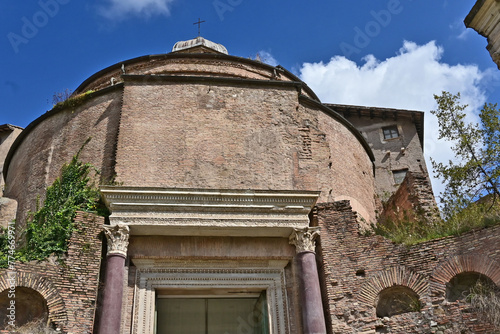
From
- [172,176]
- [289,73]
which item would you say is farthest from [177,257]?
[289,73]

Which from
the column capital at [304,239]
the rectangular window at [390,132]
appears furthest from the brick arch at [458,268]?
the rectangular window at [390,132]

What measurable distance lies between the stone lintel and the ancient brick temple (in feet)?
0.09

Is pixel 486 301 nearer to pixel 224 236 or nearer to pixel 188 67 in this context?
pixel 224 236

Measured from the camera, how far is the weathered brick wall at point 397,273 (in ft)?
36.1

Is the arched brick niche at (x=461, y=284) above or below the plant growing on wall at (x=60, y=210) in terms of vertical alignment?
below

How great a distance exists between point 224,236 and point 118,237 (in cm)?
256

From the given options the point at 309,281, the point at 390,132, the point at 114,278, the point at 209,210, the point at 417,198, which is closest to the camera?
the point at 114,278

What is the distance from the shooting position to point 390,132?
24938mm

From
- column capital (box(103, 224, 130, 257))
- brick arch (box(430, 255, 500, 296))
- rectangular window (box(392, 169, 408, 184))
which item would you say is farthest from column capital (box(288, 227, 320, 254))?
rectangular window (box(392, 169, 408, 184))

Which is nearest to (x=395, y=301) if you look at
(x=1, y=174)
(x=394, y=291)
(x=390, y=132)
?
(x=394, y=291)

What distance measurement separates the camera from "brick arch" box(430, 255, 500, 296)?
11.1 meters

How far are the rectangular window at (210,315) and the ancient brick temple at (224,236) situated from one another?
1.4 inches

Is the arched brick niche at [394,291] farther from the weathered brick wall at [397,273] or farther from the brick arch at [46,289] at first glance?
the brick arch at [46,289]

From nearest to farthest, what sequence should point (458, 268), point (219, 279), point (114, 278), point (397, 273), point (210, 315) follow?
point (114, 278) < point (458, 268) < point (397, 273) < point (219, 279) < point (210, 315)
